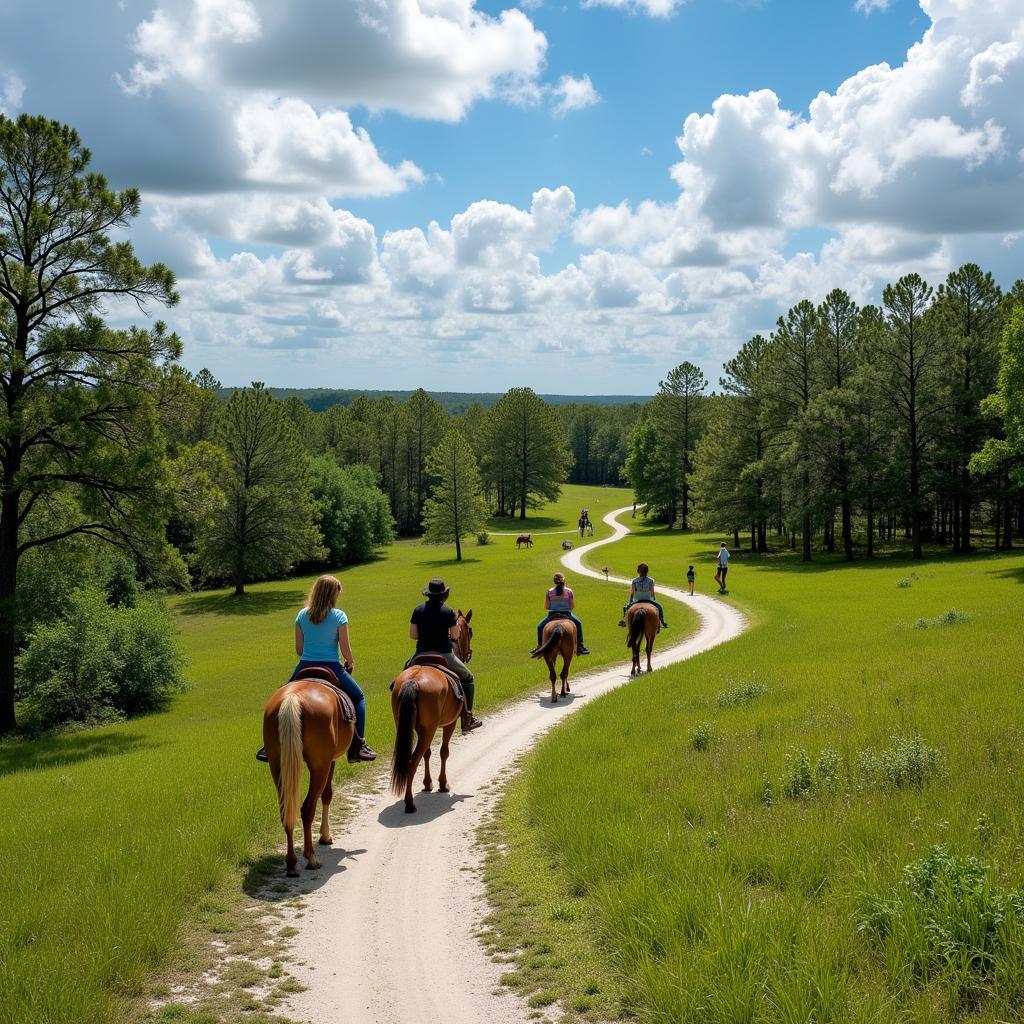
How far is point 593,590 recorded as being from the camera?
4706 cm

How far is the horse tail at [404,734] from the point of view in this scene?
10.4m

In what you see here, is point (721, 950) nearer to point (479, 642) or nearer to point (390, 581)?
point (479, 642)

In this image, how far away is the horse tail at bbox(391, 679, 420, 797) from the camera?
34.1 feet

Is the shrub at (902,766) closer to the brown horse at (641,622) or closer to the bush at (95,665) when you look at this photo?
the brown horse at (641,622)

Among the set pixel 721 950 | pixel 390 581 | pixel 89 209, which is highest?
pixel 89 209

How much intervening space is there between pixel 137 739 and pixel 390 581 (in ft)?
133

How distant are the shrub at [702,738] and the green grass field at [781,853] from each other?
3 cm

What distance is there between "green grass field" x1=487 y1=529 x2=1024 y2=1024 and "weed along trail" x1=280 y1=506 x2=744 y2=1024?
384 mm

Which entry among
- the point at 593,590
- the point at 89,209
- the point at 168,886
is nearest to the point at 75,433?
the point at 89,209

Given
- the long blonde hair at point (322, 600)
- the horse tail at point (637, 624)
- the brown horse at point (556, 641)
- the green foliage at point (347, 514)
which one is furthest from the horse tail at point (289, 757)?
the green foliage at point (347, 514)

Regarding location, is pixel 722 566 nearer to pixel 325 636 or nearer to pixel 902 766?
pixel 902 766

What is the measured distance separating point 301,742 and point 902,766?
664 centimetres

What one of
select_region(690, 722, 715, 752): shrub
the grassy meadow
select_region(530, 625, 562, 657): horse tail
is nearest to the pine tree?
the grassy meadow

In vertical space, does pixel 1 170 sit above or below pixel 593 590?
above
